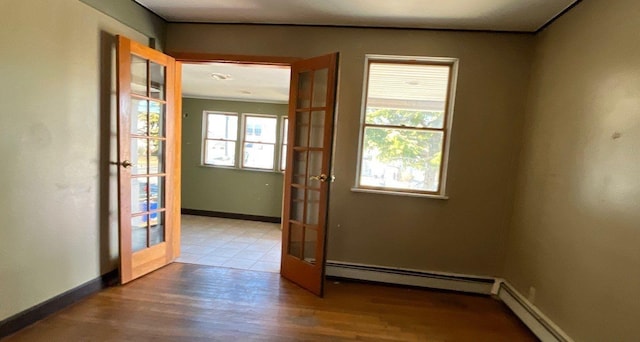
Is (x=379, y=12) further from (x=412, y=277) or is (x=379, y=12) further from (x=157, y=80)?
(x=412, y=277)

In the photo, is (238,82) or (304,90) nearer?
(304,90)

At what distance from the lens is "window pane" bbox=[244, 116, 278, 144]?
5.96 metres

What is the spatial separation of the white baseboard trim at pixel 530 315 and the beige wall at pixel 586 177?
6 cm

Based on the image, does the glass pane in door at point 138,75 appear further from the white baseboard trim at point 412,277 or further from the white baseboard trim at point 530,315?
the white baseboard trim at point 530,315

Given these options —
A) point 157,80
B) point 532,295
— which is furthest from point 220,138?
point 532,295

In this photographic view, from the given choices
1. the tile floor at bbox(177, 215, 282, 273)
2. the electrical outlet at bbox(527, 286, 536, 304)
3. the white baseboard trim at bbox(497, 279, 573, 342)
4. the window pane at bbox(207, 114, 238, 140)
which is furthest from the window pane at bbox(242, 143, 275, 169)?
the electrical outlet at bbox(527, 286, 536, 304)

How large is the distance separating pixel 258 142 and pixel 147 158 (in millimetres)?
3051

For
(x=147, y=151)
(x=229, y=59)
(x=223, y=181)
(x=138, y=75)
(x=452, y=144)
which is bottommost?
(x=223, y=181)

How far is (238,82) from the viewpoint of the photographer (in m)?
4.59

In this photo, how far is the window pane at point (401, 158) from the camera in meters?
3.08

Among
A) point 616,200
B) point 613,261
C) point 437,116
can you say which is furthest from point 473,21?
point 613,261

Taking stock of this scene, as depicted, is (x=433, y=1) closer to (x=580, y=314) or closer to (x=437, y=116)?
(x=437, y=116)

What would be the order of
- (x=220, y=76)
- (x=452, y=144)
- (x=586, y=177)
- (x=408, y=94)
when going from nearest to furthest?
(x=586, y=177), (x=452, y=144), (x=408, y=94), (x=220, y=76)

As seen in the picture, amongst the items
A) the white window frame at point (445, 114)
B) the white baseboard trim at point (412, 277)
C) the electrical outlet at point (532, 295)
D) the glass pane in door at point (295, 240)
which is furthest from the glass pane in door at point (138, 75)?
the electrical outlet at point (532, 295)
